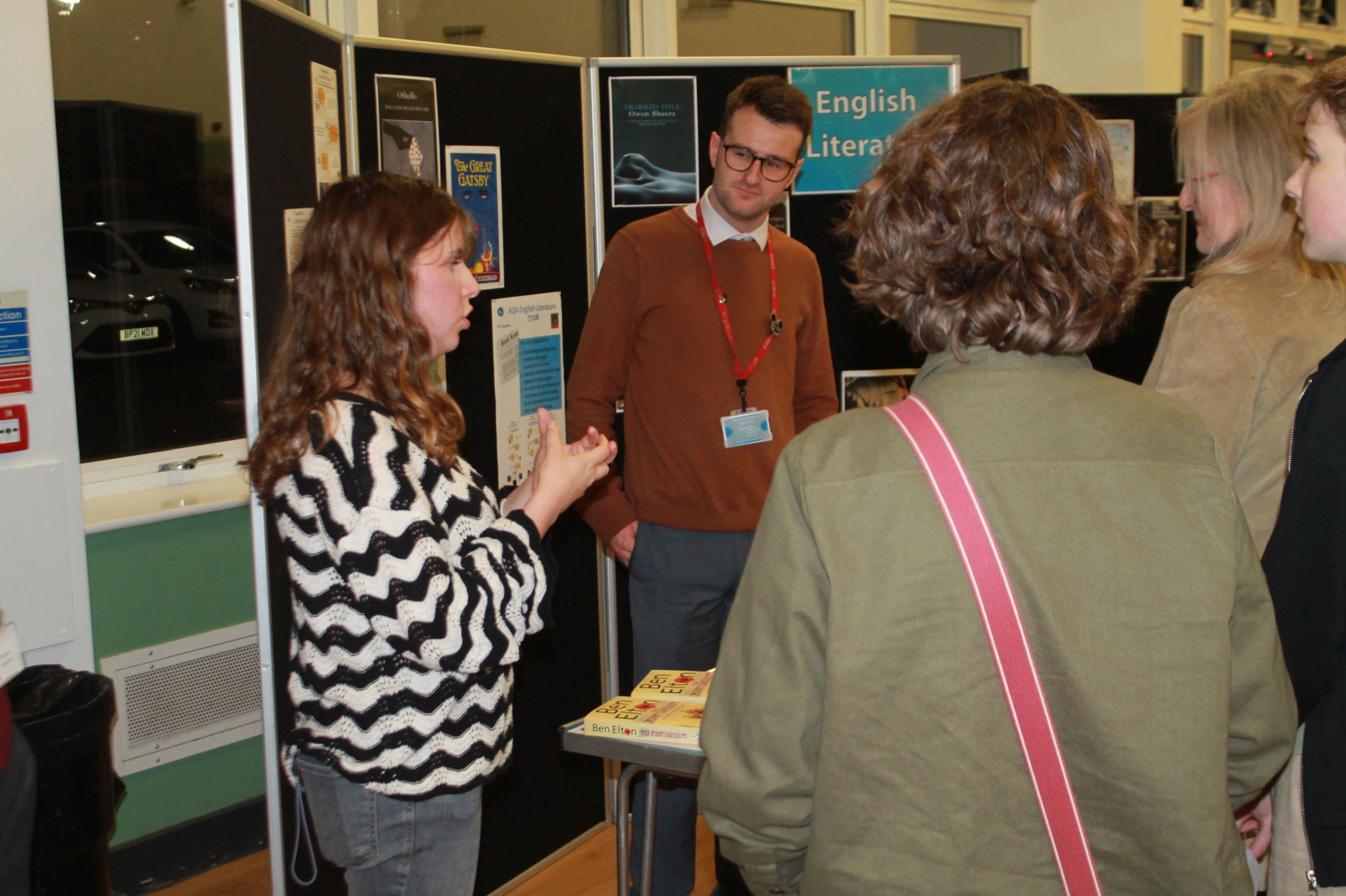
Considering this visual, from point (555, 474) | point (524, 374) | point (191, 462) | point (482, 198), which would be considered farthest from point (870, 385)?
point (191, 462)

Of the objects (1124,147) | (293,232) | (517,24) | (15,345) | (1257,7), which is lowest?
(15,345)

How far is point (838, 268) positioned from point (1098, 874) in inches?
86.0

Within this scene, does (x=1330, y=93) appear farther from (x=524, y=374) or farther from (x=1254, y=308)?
(x=524, y=374)

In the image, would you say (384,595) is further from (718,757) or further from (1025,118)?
(1025,118)

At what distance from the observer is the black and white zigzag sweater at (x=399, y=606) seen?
1344 millimetres

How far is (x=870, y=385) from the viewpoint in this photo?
9.87 ft

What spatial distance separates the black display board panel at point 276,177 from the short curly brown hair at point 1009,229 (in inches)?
46.1

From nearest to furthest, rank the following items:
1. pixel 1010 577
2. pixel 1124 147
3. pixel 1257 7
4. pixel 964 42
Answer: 1. pixel 1010 577
2. pixel 1124 147
3. pixel 964 42
4. pixel 1257 7

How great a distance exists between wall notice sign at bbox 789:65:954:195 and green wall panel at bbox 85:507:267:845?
185 cm

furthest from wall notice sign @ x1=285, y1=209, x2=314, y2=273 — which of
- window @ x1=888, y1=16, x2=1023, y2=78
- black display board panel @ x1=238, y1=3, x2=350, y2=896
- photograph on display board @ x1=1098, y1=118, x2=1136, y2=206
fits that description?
window @ x1=888, y1=16, x2=1023, y2=78

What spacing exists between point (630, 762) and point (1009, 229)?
1095 mm

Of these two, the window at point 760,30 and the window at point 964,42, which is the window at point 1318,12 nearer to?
the window at point 964,42

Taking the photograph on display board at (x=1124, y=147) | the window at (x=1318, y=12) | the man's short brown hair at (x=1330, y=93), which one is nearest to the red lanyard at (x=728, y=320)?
the man's short brown hair at (x=1330, y=93)

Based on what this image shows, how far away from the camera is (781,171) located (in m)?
2.44
